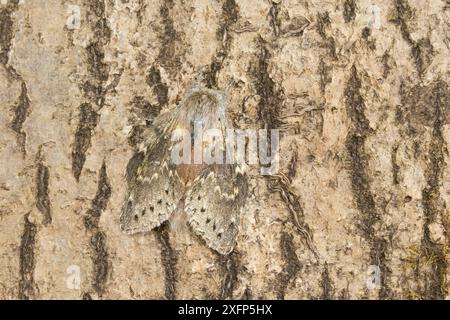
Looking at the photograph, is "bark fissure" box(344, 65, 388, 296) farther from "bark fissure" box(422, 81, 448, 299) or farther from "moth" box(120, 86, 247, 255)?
"moth" box(120, 86, 247, 255)

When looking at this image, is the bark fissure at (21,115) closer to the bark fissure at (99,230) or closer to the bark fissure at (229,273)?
the bark fissure at (99,230)

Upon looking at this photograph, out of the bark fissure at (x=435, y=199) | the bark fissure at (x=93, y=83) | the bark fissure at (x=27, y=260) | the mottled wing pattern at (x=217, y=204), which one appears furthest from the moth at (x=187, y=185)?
the bark fissure at (x=435, y=199)

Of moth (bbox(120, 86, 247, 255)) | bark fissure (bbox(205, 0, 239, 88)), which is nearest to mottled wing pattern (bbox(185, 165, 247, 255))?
moth (bbox(120, 86, 247, 255))

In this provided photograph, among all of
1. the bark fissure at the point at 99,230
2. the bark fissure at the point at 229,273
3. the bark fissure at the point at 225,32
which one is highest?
the bark fissure at the point at 225,32

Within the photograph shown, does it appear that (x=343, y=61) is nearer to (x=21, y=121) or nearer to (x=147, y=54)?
(x=147, y=54)

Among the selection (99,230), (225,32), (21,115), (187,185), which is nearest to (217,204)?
(187,185)

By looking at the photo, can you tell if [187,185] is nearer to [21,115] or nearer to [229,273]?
[229,273]
